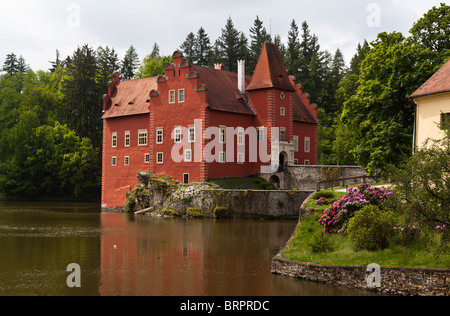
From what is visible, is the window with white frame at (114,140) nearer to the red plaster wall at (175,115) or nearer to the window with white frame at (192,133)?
the red plaster wall at (175,115)

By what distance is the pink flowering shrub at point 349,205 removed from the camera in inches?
926

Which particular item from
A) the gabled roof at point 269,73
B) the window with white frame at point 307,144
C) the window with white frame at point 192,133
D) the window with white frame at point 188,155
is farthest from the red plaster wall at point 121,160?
the window with white frame at point 307,144

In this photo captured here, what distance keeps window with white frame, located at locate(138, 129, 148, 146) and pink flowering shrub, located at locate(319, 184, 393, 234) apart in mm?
36660

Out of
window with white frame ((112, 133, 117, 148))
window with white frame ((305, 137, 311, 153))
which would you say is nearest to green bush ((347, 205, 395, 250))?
window with white frame ((305, 137, 311, 153))

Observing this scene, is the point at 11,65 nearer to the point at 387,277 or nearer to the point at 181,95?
the point at 181,95

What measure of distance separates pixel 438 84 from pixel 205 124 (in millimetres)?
26196

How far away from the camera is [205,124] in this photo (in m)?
52.2

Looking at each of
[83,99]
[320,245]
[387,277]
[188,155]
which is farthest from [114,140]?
[387,277]

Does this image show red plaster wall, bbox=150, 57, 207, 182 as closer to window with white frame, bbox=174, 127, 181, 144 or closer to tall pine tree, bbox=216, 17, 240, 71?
window with white frame, bbox=174, 127, 181, 144

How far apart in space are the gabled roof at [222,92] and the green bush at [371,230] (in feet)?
108

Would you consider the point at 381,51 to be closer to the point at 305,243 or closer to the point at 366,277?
the point at 305,243
